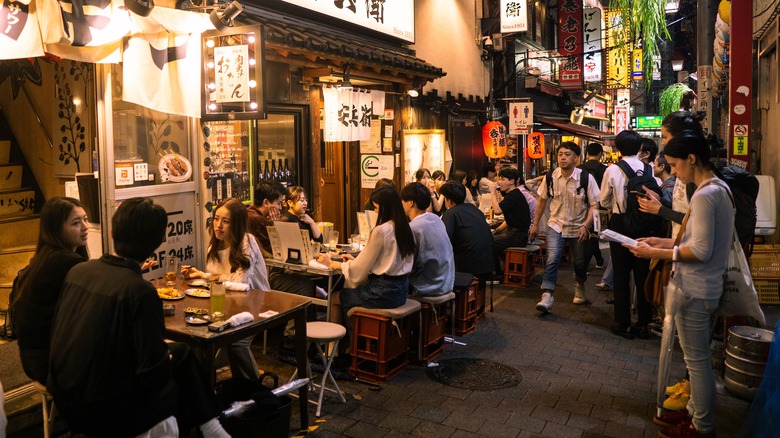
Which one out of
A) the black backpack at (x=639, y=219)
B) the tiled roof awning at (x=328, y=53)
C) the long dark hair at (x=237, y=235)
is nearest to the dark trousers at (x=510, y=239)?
the black backpack at (x=639, y=219)

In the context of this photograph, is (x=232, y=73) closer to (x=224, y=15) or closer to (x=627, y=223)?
(x=224, y=15)

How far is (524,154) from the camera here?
2350cm

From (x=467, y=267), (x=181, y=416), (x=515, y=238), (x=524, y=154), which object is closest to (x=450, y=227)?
(x=467, y=267)

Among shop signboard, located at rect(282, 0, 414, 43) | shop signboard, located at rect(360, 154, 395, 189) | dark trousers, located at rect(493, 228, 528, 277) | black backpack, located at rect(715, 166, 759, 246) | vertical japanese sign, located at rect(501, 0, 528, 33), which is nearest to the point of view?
black backpack, located at rect(715, 166, 759, 246)

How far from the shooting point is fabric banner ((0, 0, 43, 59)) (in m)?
5.40

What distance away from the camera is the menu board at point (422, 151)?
46.7 ft

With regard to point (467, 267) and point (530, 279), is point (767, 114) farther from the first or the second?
point (467, 267)

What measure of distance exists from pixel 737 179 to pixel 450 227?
Result: 3826 millimetres

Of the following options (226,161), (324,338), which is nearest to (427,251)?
(324,338)

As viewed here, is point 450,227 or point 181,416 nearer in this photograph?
point 181,416

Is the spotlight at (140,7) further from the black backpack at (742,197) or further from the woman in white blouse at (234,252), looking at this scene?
the black backpack at (742,197)

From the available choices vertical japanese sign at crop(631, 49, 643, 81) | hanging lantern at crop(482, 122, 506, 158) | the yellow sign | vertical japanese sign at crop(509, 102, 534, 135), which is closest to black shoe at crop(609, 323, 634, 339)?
the yellow sign

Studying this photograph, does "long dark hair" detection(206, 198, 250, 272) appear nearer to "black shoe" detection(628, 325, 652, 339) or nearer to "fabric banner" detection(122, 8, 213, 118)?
"fabric banner" detection(122, 8, 213, 118)

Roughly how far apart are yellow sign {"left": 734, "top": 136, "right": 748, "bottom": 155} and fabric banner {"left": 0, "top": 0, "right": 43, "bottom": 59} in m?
8.50
